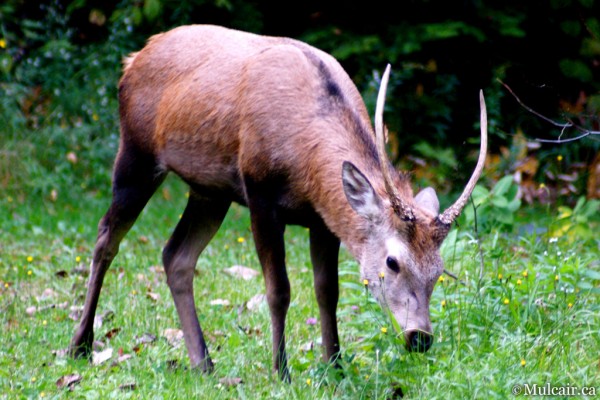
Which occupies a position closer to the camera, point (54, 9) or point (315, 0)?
point (315, 0)

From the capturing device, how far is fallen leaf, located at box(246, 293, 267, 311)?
6.80 meters

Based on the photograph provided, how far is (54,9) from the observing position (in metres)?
11.9

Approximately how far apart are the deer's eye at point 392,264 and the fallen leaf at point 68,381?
5.69ft

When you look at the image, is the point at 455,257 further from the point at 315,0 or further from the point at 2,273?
the point at 315,0

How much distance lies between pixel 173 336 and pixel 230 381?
3.72ft

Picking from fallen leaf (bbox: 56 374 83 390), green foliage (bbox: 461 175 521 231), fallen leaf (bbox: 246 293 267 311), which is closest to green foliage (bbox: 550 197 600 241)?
green foliage (bbox: 461 175 521 231)

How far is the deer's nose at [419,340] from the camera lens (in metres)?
4.82

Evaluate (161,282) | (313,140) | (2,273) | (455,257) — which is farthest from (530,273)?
(2,273)

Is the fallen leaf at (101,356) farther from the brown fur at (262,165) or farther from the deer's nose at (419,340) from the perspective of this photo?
the deer's nose at (419,340)

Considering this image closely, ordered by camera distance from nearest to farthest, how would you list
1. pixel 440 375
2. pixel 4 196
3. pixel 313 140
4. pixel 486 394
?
pixel 486 394, pixel 440 375, pixel 313 140, pixel 4 196

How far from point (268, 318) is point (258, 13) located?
5041 millimetres

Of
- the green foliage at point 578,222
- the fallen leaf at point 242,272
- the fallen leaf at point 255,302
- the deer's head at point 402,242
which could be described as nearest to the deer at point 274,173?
the deer's head at point 402,242

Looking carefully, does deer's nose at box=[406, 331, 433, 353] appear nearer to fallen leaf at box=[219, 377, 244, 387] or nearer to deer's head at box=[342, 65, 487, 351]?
deer's head at box=[342, 65, 487, 351]

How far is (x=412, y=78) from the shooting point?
10984 mm
